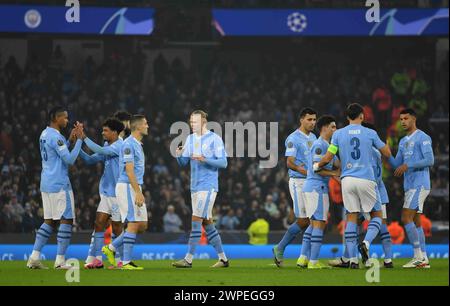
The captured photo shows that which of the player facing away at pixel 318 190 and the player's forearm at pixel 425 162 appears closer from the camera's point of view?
the player facing away at pixel 318 190

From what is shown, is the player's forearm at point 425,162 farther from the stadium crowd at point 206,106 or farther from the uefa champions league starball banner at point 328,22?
the uefa champions league starball banner at point 328,22

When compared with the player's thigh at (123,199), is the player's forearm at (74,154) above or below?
above

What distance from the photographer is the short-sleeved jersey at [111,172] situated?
1415 cm

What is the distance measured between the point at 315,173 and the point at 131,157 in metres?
2.64

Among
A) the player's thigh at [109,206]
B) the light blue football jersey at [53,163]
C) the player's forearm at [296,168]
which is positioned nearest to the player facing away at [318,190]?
the player's forearm at [296,168]

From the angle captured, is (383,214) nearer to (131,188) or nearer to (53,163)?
(131,188)

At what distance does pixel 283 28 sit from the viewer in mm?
27922

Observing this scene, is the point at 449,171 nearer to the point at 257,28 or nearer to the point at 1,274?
the point at 257,28

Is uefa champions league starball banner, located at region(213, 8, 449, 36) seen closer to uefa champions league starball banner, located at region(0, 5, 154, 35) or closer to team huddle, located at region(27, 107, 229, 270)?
uefa champions league starball banner, located at region(0, 5, 154, 35)

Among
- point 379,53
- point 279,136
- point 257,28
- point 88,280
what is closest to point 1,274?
point 88,280

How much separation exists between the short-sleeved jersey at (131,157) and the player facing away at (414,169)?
3.86m

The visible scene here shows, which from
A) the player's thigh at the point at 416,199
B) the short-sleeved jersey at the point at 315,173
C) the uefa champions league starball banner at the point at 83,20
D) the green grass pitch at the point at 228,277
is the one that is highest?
the uefa champions league starball banner at the point at 83,20

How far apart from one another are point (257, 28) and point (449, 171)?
6857 millimetres

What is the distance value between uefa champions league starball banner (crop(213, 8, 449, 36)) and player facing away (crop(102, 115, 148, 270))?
14.6m
